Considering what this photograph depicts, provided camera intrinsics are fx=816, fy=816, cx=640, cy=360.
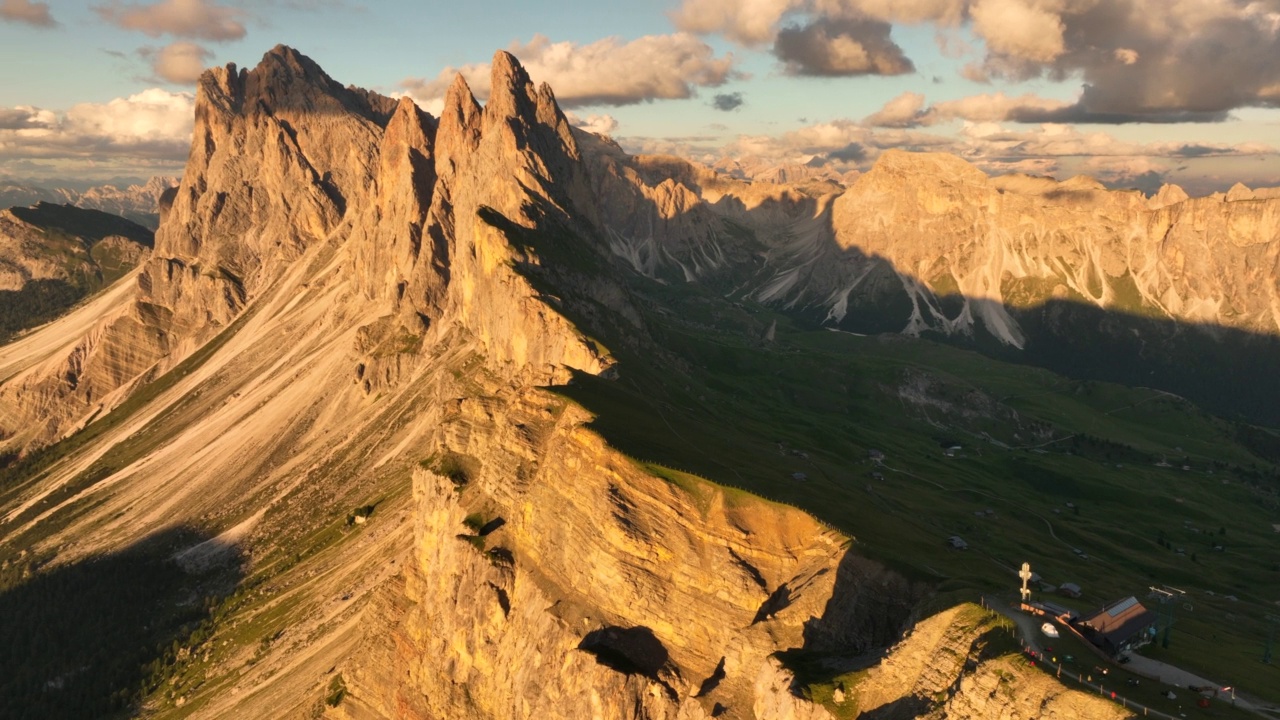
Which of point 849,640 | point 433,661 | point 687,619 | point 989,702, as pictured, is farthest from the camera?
point 433,661

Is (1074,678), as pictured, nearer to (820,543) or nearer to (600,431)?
(820,543)

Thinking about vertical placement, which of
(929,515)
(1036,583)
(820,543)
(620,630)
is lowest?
(929,515)

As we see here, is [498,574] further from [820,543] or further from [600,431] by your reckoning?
[820,543]

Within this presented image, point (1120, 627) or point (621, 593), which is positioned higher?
point (1120, 627)

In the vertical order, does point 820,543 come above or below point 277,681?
above

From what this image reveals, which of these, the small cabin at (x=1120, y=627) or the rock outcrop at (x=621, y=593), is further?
the rock outcrop at (x=621, y=593)

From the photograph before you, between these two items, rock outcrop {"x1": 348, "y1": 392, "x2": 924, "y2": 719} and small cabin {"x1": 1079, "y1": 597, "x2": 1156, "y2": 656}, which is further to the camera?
rock outcrop {"x1": 348, "y1": 392, "x2": 924, "y2": 719}

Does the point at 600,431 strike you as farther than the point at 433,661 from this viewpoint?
No

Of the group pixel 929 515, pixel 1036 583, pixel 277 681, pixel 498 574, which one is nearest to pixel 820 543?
pixel 498 574

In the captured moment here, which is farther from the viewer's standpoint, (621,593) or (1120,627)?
(621,593)

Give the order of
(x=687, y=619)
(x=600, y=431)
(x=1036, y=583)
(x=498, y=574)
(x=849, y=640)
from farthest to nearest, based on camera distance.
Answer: (x=1036, y=583) < (x=498, y=574) < (x=600, y=431) < (x=687, y=619) < (x=849, y=640)
